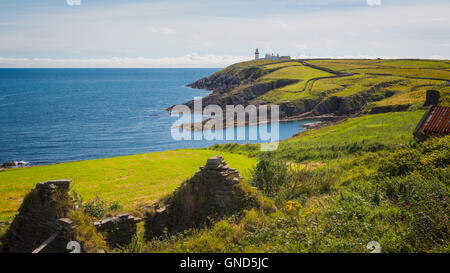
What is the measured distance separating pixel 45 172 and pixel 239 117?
228 ft

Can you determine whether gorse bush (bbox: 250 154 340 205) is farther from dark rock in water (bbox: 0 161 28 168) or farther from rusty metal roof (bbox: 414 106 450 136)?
dark rock in water (bbox: 0 161 28 168)

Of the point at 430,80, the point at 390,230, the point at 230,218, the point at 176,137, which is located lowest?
the point at 176,137

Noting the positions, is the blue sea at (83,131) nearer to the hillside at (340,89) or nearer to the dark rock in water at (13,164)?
the dark rock in water at (13,164)

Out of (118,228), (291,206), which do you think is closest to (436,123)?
(291,206)

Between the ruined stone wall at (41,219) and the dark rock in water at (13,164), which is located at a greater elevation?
the ruined stone wall at (41,219)

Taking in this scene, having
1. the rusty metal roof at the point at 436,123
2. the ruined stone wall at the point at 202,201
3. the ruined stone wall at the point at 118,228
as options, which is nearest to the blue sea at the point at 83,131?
the ruined stone wall at the point at 202,201

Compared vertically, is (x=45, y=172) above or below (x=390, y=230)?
below

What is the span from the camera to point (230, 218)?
489 inches

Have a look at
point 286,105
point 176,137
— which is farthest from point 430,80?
point 176,137

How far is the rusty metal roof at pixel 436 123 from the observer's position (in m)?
21.1

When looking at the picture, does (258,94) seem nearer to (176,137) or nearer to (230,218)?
(176,137)

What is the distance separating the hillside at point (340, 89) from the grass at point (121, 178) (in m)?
54.2

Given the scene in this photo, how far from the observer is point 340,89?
108m

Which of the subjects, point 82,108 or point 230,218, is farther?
point 82,108
